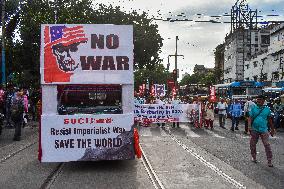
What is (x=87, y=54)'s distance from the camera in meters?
9.99

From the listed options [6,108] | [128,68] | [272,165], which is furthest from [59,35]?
[6,108]

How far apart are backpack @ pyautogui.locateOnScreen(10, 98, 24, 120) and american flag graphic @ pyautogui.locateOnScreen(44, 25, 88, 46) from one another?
6544 mm

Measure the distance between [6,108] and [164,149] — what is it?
10.2 m

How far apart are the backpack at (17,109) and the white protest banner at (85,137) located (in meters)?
6.51

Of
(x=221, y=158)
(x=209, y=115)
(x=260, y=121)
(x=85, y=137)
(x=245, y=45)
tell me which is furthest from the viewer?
(x=245, y=45)

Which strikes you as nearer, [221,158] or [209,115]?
[221,158]

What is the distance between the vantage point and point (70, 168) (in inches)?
407

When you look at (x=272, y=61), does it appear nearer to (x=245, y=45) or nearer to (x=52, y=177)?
(x=245, y=45)

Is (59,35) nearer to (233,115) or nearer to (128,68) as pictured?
(128,68)

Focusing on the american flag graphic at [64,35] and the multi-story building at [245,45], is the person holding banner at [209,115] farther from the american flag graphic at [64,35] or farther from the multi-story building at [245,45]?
the multi-story building at [245,45]


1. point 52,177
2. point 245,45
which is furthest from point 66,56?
point 245,45

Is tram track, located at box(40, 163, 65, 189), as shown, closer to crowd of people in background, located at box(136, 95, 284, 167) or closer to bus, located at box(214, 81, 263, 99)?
crowd of people in background, located at box(136, 95, 284, 167)

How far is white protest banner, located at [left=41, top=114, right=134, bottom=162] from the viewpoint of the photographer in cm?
973

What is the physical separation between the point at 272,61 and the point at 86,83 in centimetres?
4619
